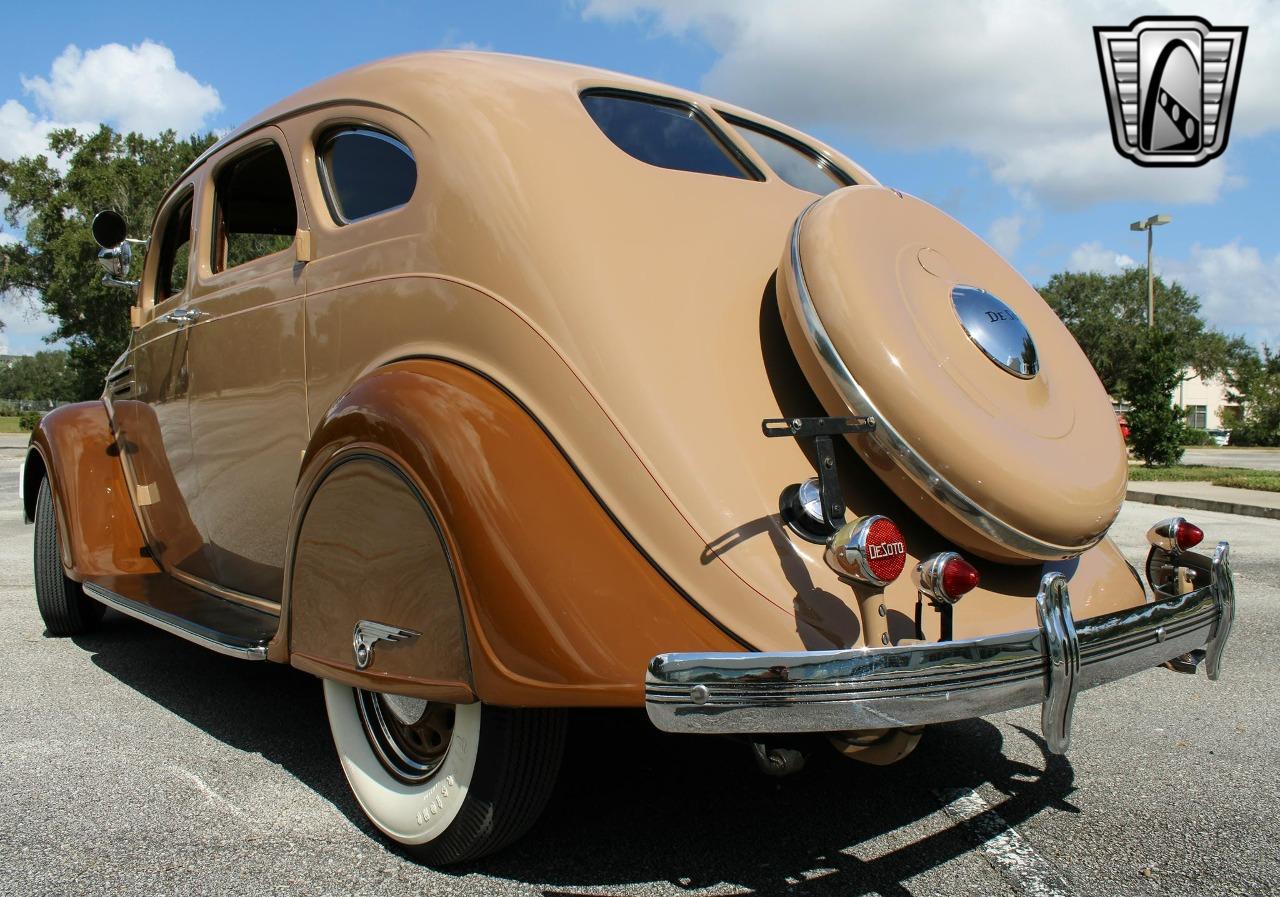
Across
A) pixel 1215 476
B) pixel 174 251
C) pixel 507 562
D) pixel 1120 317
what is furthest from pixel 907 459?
pixel 1120 317

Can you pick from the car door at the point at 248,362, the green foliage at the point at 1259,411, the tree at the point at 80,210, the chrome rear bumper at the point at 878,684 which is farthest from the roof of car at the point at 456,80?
the green foliage at the point at 1259,411

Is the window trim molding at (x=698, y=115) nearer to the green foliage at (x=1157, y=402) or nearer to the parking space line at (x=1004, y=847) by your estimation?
the parking space line at (x=1004, y=847)

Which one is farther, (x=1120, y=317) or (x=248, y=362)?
(x=1120, y=317)

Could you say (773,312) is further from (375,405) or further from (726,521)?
(375,405)

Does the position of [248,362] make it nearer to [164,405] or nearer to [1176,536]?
[164,405]

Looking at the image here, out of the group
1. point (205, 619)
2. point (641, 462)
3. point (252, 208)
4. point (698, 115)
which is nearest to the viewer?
point (641, 462)

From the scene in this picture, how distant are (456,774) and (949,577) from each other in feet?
3.95

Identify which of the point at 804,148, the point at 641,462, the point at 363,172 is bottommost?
the point at 641,462

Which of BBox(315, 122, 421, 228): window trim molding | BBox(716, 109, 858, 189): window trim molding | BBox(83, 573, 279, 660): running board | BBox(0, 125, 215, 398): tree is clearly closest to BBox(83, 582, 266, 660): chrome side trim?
BBox(83, 573, 279, 660): running board

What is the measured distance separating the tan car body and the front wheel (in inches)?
7.7

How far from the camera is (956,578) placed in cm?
204

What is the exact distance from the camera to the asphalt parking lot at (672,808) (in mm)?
2412

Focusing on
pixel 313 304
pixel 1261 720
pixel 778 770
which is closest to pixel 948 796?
pixel 778 770

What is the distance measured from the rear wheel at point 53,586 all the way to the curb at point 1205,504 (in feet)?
32.6
